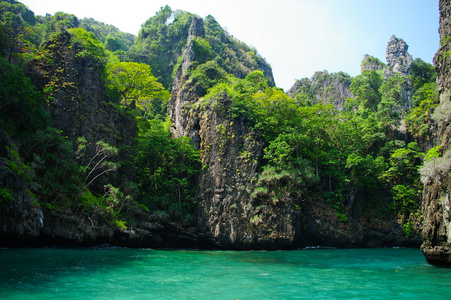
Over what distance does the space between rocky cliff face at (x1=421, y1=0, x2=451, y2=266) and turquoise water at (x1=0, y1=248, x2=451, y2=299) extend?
0.99 metres

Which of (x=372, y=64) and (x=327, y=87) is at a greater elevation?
(x=372, y=64)

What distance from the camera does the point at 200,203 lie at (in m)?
24.9

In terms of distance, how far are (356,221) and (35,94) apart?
86.9ft

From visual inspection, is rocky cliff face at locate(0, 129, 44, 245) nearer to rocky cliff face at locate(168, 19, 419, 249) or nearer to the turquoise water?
the turquoise water

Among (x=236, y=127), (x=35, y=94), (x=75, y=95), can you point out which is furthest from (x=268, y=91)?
(x=35, y=94)

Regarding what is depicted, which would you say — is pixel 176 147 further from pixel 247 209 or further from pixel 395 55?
pixel 395 55

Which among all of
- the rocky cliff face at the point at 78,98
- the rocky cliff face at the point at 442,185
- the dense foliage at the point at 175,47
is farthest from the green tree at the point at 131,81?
the rocky cliff face at the point at 442,185

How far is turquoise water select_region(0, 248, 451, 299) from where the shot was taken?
25.5ft

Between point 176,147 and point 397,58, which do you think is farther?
point 397,58

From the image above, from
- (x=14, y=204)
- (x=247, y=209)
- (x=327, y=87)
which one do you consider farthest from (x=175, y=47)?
(x=14, y=204)

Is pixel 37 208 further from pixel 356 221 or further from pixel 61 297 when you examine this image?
pixel 356 221

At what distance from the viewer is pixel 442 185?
1269 centimetres

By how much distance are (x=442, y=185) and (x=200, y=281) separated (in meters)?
11.2

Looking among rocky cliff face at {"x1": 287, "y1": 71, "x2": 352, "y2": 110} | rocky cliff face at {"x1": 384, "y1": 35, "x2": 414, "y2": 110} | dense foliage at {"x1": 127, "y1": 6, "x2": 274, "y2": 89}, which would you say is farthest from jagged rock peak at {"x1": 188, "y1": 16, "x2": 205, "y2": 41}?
rocky cliff face at {"x1": 384, "y1": 35, "x2": 414, "y2": 110}
